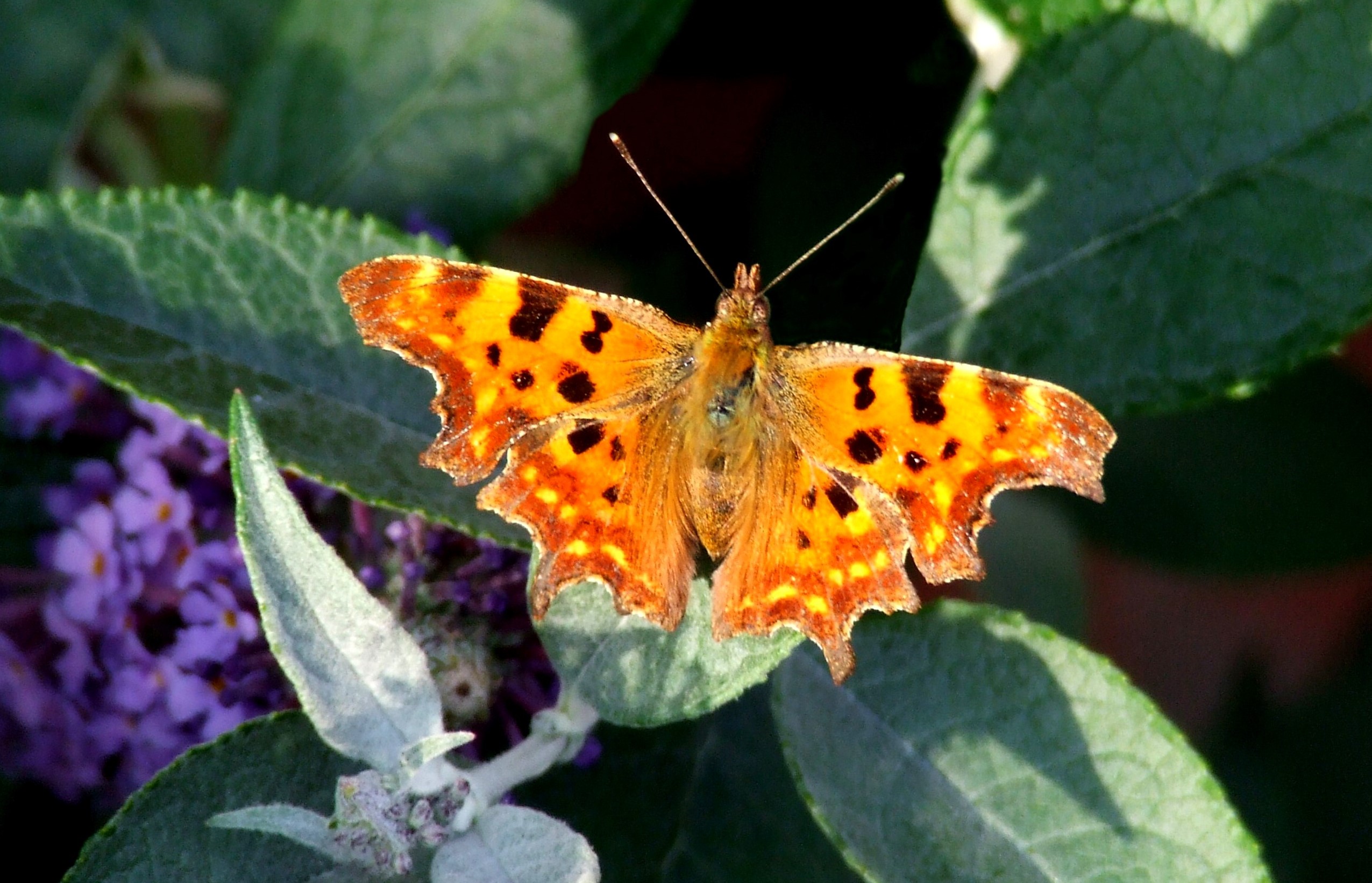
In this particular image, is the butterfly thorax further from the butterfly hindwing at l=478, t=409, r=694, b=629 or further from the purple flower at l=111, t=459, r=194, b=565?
the purple flower at l=111, t=459, r=194, b=565

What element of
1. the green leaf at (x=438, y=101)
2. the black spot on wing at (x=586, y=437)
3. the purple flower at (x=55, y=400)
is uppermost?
the green leaf at (x=438, y=101)

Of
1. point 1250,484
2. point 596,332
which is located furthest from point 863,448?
point 1250,484

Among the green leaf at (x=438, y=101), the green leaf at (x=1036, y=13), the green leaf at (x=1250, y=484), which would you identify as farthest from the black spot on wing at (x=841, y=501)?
the green leaf at (x=1250, y=484)

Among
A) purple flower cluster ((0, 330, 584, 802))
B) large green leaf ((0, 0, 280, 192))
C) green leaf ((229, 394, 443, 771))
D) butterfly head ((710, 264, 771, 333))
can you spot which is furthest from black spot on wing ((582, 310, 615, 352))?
large green leaf ((0, 0, 280, 192))

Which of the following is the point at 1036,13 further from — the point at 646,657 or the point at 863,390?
the point at 646,657

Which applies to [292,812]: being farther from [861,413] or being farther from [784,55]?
[784,55]

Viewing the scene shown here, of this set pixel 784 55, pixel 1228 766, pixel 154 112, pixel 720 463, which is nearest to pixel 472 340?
pixel 720 463

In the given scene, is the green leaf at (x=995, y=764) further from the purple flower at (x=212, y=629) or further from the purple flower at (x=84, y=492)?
the purple flower at (x=84, y=492)
